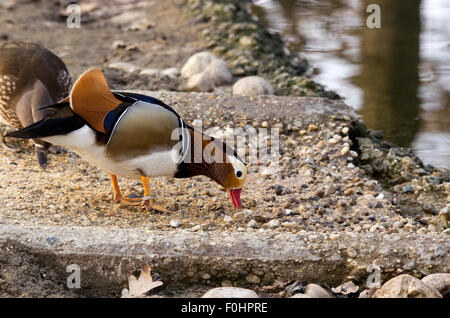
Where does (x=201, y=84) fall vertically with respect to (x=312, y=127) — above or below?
above

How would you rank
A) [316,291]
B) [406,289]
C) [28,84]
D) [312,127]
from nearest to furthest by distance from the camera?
[406,289] < [316,291] < [28,84] < [312,127]

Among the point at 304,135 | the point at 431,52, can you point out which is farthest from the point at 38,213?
the point at 431,52

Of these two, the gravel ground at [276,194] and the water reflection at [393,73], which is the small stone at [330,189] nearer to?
the gravel ground at [276,194]

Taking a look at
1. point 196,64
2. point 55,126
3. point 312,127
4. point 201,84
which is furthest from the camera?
point 196,64

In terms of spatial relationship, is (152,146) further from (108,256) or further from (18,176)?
(18,176)

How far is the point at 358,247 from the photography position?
125 inches

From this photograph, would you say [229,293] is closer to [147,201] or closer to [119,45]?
[147,201]

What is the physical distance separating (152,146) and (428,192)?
7.04 ft

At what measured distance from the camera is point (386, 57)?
785 cm

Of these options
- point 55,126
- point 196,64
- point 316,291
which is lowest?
point 316,291

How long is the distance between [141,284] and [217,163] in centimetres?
93

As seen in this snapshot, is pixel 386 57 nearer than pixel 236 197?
No

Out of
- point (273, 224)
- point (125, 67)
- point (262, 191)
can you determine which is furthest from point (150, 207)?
point (125, 67)

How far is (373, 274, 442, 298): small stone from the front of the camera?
2717mm
